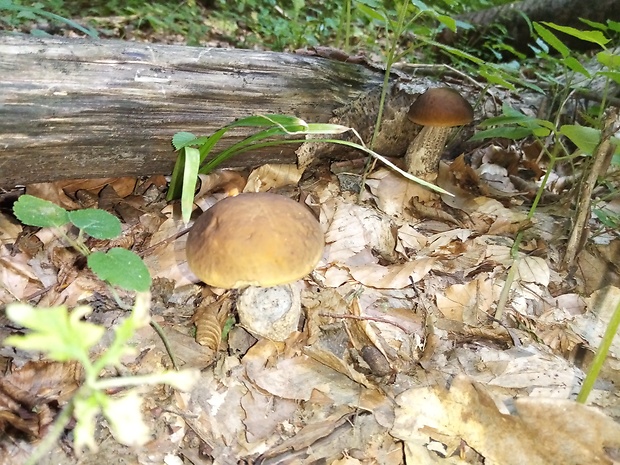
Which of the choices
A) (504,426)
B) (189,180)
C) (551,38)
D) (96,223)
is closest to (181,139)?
(189,180)

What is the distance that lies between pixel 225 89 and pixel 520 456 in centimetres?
241

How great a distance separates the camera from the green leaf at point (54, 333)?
638mm

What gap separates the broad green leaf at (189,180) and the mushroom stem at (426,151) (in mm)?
1886

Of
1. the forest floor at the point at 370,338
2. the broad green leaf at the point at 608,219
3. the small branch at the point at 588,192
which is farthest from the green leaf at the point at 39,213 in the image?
the broad green leaf at the point at 608,219

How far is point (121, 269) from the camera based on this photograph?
168 centimetres

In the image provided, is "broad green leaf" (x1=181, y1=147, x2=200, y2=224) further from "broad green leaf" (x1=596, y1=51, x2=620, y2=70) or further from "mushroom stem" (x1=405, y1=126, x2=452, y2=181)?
"broad green leaf" (x1=596, y1=51, x2=620, y2=70)

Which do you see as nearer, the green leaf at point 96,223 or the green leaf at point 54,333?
the green leaf at point 54,333

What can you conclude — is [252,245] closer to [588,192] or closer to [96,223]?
[96,223]

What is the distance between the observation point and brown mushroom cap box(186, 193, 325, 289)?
178cm

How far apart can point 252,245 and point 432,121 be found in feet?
6.88

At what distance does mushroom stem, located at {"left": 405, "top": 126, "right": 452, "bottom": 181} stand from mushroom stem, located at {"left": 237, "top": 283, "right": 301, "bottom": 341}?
6.09ft

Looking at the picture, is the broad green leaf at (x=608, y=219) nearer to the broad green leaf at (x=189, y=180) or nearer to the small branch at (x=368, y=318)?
the small branch at (x=368, y=318)

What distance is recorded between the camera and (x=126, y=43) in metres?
2.66

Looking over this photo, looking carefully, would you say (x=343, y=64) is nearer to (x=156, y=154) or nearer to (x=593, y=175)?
(x=156, y=154)
